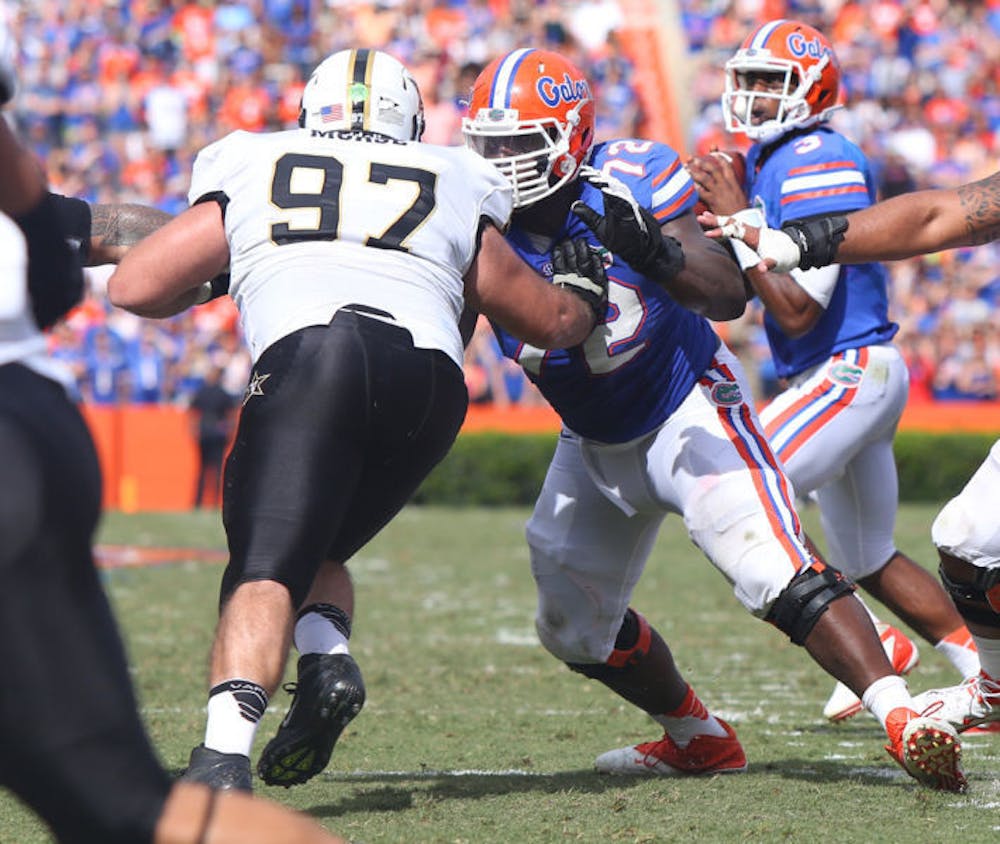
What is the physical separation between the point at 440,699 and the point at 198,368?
10167 millimetres

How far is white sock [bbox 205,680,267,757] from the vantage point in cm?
305

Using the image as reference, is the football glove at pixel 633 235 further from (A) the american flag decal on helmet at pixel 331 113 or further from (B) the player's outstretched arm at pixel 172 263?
(B) the player's outstretched arm at pixel 172 263

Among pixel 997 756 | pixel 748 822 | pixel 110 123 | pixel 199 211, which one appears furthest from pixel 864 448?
pixel 110 123

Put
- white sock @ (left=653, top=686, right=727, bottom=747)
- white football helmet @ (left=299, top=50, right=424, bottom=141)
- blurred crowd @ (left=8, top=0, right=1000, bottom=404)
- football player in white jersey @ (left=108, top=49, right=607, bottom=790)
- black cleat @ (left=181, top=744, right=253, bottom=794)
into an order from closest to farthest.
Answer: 1. black cleat @ (left=181, top=744, right=253, bottom=794)
2. football player in white jersey @ (left=108, top=49, right=607, bottom=790)
3. white football helmet @ (left=299, top=50, right=424, bottom=141)
4. white sock @ (left=653, top=686, right=727, bottom=747)
5. blurred crowd @ (left=8, top=0, right=1000, bottom=404)

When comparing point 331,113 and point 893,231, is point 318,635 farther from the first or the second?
point 893,231

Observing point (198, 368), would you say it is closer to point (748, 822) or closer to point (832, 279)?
point (832, 279)

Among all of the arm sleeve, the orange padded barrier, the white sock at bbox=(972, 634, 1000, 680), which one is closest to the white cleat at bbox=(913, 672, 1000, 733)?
the white sock at bbox=(972, 634, 1000, 680)

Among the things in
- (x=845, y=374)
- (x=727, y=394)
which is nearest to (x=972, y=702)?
(x=727, y=394)

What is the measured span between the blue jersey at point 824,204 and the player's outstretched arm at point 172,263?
2.15m

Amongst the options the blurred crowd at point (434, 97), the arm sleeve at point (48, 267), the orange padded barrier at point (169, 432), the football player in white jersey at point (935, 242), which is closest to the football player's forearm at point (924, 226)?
the football player in white jersey at point (935, 242)

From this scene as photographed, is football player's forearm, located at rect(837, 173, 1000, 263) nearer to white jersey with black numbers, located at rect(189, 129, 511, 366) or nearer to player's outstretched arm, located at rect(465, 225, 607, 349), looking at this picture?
player's outstretched arm, located at rect(465, 225, 607, 349)

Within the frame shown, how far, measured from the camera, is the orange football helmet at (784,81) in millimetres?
5297

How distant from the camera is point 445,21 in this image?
18.5 metres

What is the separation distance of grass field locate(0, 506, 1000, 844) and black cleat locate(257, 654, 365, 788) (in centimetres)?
17
